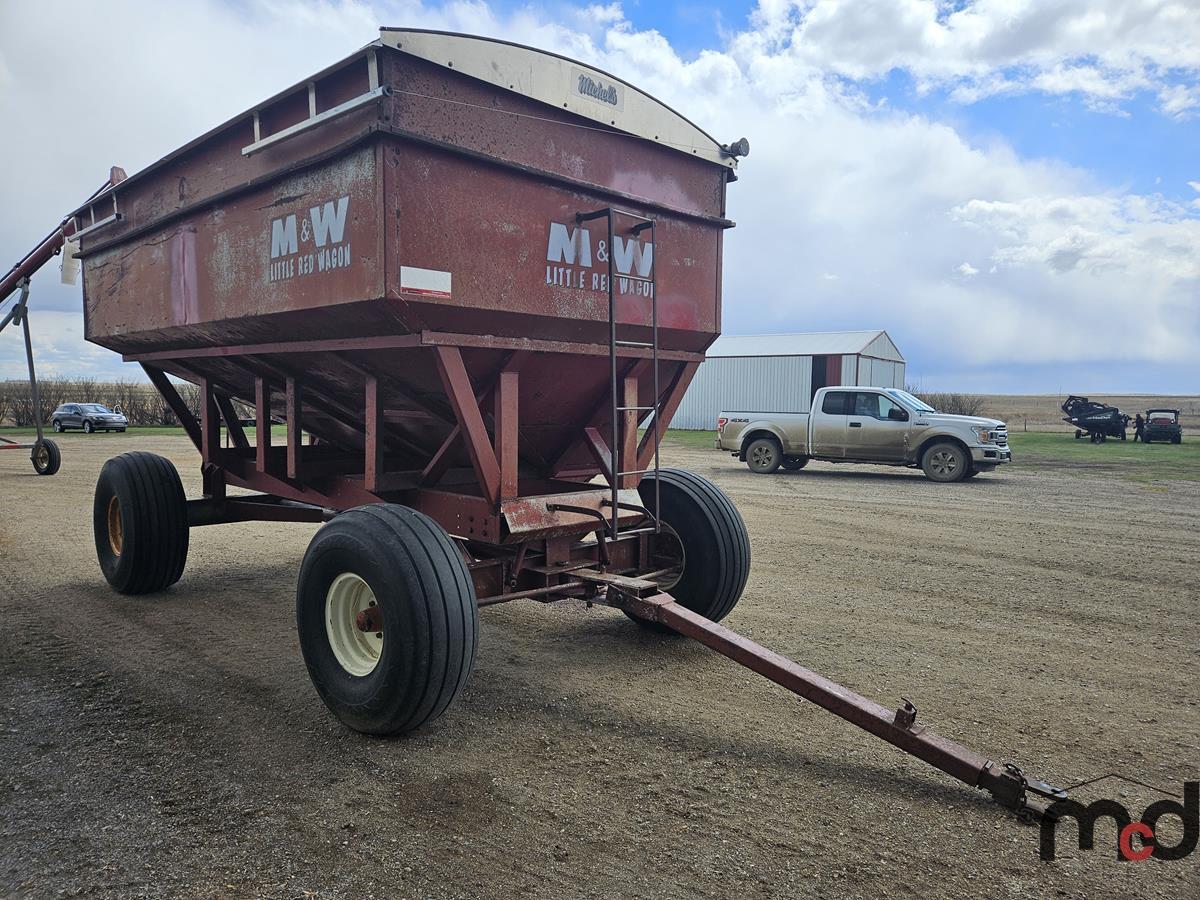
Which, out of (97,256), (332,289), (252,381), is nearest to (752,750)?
(332,289)

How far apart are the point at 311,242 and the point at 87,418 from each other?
32.9 metres

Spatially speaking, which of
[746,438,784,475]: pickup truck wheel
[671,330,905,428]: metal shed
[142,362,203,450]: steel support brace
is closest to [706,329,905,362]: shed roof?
[671,330,905,428]: metal shed

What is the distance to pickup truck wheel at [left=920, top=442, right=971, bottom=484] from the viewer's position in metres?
15.4

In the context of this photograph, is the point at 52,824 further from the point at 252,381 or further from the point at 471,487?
the point at 252,381

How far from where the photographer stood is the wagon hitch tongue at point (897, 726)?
3.08m

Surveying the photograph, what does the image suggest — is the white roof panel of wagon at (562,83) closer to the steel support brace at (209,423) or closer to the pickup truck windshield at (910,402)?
the steel support brace at (209,423)

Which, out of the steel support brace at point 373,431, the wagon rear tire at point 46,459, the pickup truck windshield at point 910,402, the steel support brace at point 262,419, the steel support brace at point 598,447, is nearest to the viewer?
the steel support brace at point 373,431

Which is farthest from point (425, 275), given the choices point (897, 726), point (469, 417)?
point (897, 726)

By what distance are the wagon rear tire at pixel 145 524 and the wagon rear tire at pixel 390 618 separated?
2828mm

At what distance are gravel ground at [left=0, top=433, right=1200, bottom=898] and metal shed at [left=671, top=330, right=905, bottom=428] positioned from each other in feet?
88.4

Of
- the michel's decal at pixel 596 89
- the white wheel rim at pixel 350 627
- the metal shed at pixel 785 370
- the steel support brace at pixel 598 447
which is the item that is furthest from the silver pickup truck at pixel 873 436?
the metal shed at pixel 785 370

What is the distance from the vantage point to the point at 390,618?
3.63 meters

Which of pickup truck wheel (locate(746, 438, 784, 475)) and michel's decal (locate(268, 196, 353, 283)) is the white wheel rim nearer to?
michel's decal (locate(268, 196, 353, 283))

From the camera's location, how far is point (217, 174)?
5082 mm
